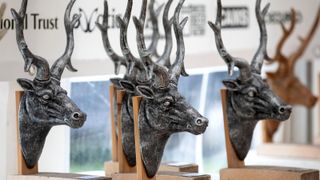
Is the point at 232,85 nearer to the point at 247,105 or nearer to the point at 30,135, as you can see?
the point at 247,105

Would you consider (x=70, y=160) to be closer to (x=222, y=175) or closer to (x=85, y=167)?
(x=85, y=167)

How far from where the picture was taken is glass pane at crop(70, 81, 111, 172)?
3.94 meters

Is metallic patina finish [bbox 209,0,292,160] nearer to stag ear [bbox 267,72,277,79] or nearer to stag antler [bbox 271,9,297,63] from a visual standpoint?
stag antler [bbox 271,9,297,63]

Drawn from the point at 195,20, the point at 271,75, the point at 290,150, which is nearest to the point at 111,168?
the point at 195,20

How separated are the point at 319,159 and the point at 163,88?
1.78 m

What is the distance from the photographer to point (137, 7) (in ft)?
12.1

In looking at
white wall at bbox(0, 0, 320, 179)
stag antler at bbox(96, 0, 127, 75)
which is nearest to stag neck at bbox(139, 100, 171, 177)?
stag antler at bbox(96, 0, 127, 75)

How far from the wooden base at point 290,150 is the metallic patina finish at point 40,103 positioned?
187cm

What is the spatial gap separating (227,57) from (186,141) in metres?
1.38

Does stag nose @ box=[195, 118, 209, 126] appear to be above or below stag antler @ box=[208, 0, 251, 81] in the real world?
below

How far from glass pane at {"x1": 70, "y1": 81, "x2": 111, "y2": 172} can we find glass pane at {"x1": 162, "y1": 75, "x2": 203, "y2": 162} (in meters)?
0.50

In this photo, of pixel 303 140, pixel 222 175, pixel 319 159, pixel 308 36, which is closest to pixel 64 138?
pixel 222 175

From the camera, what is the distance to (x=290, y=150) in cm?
464

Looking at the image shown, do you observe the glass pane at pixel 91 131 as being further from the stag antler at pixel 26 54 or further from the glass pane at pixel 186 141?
the stag antler at pixel 26 54
